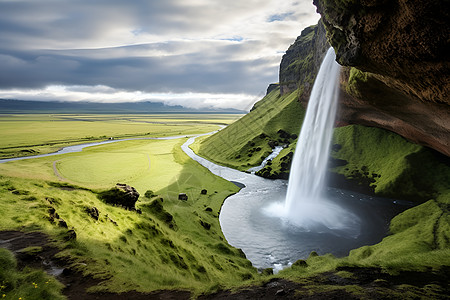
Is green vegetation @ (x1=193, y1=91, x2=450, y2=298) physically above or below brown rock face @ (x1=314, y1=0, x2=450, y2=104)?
below

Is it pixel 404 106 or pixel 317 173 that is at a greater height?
pixel 404 106

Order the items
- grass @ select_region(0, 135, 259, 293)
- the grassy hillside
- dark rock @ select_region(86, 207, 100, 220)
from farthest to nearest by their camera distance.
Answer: the grassy hillside
dark rock @ select_region(86, 207, 100, 220)
grass @ select_region(0, 135, 259, 293)

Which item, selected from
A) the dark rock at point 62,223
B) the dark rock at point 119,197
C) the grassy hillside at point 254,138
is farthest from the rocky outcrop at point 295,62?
the dark rock at point 62,223

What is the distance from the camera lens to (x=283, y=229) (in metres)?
48.5

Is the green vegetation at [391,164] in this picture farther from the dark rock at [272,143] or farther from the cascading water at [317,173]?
the dark rock at [272,143]

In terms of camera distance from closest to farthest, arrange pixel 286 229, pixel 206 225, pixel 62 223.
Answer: pixel 62 223 < pixel 206 225 < pixel 286 229

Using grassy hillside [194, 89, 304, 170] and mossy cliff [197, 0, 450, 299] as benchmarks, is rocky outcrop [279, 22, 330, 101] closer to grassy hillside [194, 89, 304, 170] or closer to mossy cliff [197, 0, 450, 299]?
grassy hillside [194, 89, 304, 170]

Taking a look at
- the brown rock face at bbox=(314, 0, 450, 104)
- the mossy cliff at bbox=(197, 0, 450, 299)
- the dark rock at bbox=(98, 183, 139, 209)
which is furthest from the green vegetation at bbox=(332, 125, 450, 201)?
the dark rock at bbox=(98, 183, 139, 209)

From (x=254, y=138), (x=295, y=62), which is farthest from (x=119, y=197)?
(x=295, y=62)

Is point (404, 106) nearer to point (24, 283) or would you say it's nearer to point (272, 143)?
point (24, 283)

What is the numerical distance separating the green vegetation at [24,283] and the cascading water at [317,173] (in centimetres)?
4304

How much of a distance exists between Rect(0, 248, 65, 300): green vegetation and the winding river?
89.9 ft

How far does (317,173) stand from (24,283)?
72174 mm

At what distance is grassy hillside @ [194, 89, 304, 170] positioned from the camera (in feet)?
381
